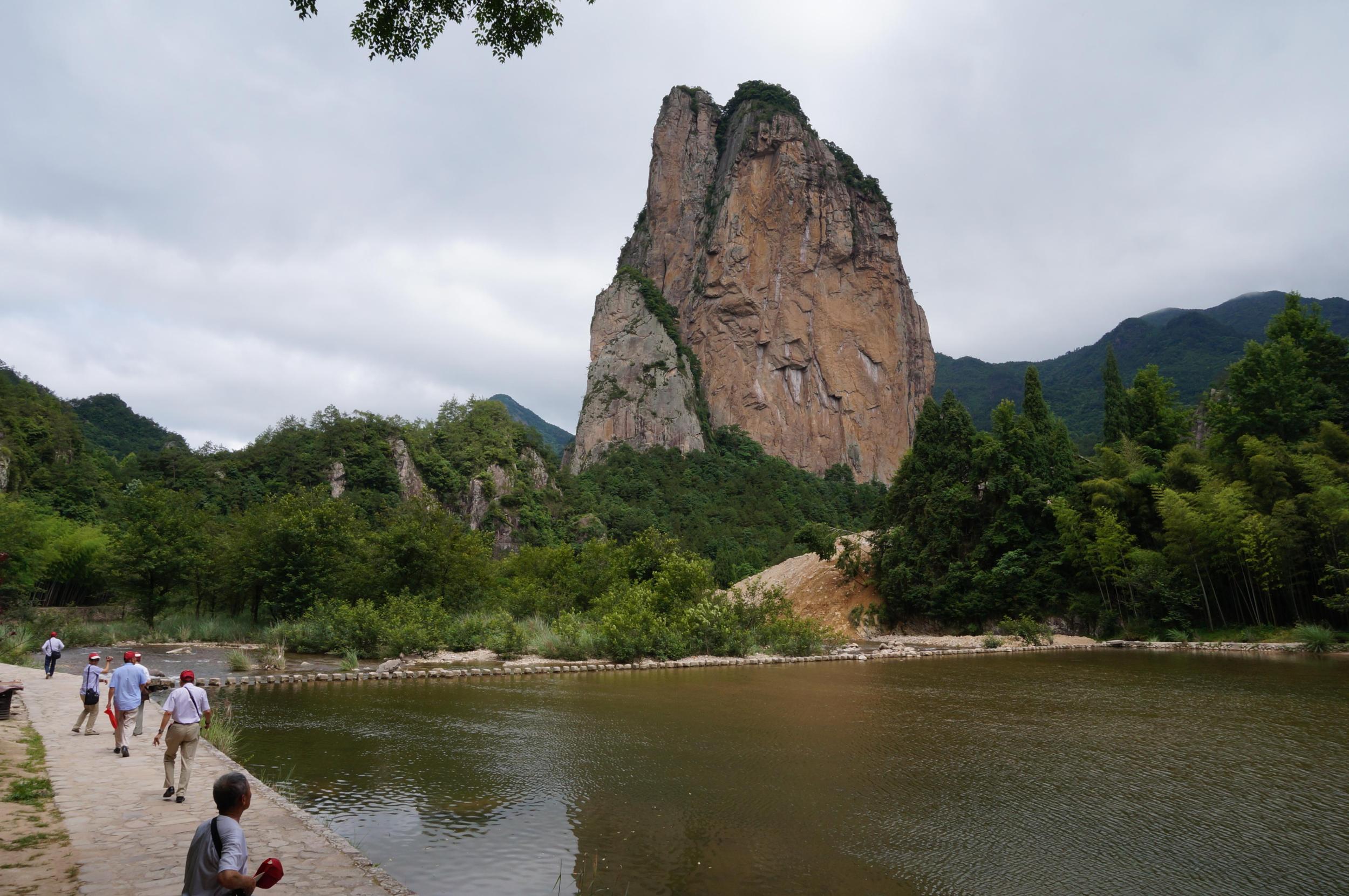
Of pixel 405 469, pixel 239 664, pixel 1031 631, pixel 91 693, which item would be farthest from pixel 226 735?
pixel 405 469

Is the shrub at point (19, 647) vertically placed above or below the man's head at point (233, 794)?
above

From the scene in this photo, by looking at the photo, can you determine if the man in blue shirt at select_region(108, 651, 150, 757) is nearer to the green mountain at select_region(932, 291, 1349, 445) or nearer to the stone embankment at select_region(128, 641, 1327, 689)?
the stone embankment at select_region(128, 641, 1327, 689)

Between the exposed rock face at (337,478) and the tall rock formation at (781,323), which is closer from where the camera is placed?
the exposed rock face at (337,478)

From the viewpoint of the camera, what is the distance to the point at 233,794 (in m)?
3.86

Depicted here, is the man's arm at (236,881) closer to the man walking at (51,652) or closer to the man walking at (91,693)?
the man walking at (91,693)

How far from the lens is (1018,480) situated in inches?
1425

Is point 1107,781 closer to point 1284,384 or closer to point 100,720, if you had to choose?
point 100,720

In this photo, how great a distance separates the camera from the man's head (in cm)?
379

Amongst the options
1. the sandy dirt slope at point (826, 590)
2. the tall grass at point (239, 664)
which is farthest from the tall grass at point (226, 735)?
the sandy dirt slope at point (826, 590)

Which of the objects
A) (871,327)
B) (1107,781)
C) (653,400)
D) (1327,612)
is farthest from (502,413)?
(1107,781)

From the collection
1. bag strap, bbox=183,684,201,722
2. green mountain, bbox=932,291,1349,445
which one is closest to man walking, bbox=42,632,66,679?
bag strap, bbox=183,684,201,722

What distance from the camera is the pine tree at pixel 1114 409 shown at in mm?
40656

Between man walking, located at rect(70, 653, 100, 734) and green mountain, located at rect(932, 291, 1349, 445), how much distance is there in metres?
68.2

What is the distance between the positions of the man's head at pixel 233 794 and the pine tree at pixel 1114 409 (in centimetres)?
4221
